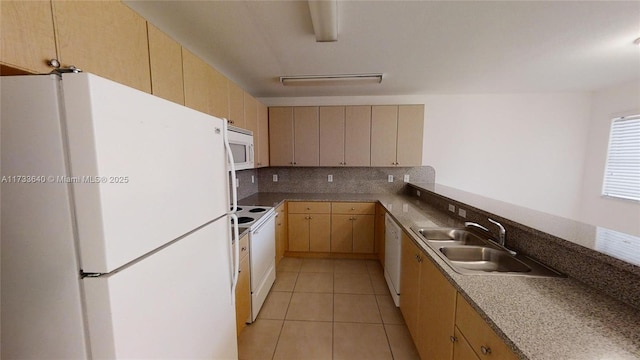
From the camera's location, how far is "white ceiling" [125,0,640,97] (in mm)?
1454

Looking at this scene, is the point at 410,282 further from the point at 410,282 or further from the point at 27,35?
the point at 27,35

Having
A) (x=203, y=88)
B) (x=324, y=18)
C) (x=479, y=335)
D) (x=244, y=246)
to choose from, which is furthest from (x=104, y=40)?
(x=479, y=335)

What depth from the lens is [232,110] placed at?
7.17 feet

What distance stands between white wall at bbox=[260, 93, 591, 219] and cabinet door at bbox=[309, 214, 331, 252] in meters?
1.78

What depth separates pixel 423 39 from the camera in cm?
183

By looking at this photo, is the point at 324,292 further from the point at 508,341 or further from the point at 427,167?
the point at 427,167

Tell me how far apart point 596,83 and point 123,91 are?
188 inches

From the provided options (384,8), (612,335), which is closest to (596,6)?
(384,8)

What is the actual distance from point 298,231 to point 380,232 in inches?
44.3

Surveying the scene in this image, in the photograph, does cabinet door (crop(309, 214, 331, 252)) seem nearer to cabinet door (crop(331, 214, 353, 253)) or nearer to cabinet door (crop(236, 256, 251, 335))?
cabinet door (crop(331, 214, 353, 253))

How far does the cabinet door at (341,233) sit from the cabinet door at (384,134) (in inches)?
36.1

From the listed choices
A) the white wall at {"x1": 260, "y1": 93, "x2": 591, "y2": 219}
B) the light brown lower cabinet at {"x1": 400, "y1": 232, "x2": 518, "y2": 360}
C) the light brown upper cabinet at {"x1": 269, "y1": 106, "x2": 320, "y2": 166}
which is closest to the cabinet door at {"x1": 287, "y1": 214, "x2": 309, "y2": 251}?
the light brown upper cabinet at {"x1": 269, "y1": 106, "x2": 320, "y2": 166}

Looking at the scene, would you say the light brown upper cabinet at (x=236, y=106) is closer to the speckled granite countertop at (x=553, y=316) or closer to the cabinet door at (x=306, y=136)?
the cabinet door at (x=306, y=136)

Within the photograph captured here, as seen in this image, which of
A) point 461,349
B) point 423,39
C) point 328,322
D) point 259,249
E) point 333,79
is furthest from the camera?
point 333,79
